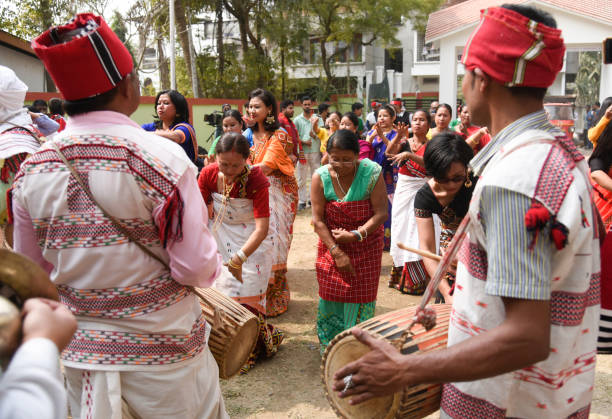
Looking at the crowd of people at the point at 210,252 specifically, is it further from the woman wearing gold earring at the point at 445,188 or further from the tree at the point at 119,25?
the tree at the point at 119,25

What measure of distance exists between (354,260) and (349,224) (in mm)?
269

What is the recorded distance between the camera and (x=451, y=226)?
322 centimetres

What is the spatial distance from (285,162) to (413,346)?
343 cm

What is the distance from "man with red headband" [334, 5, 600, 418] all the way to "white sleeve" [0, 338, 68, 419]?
0.75 meters

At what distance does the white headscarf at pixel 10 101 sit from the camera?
3221mm

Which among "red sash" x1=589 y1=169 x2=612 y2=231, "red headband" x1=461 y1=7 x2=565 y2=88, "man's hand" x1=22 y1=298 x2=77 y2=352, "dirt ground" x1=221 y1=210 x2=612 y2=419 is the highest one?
"red headband" x1=461 y1=7 x2=565 y2=88

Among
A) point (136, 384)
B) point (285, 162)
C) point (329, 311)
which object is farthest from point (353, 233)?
point (136, 384)

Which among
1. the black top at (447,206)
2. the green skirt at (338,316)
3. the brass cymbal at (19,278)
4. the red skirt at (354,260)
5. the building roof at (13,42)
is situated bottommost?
the green skirt at (338,316)

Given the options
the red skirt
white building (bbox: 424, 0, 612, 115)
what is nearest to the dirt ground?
the red skirt

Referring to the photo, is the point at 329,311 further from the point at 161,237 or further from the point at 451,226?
the point at 161,237

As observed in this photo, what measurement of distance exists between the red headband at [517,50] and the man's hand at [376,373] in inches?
31.1

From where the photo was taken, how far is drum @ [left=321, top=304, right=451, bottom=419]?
199 cm

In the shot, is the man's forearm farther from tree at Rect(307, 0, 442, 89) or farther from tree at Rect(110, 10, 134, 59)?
tree at Rect(307, 0, 442, 89)

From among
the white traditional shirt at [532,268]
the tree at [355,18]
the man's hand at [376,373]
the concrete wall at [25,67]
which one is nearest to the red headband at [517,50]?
the white traditional shirt at [532,268]
